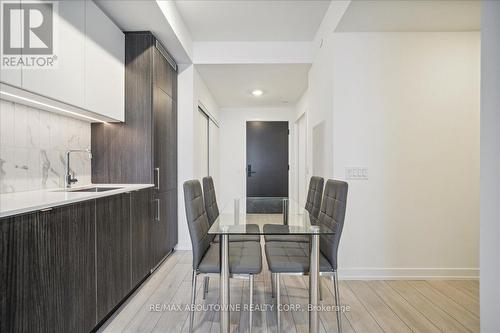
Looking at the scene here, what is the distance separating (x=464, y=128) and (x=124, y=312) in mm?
3482

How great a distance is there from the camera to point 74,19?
197 cm

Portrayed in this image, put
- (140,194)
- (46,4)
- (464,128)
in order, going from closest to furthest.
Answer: (46,4) → (140,194) → (464,128)

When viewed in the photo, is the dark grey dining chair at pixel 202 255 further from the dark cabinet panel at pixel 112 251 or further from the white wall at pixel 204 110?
the white wall at pixel 204 110

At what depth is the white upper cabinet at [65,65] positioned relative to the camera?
5.45 feet

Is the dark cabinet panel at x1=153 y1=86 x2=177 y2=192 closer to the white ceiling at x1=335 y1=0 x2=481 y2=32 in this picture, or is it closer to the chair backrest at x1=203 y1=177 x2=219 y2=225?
the chair backrest at x1=203 y1=177 x2=219 y2=225

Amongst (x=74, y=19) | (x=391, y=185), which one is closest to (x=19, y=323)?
(x=74, y=19)

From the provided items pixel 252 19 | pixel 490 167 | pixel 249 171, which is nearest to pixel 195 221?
pixel 490 167

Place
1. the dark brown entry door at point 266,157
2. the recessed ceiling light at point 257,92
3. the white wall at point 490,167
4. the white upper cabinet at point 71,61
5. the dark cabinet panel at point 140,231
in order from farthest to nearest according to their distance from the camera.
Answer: the dark brown entry door at point 266,157, the recessed ceiling light at point 257,92, the dark cabinet panel at point 140,231, the white upper cabinet at point 71,61, the white wall at point 490,167

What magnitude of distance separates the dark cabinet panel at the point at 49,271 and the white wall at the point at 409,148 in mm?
2201

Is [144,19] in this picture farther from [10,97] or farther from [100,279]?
[100,279]

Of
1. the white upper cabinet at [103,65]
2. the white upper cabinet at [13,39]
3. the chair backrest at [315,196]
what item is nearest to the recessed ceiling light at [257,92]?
the white upper cabinet at [103,65]

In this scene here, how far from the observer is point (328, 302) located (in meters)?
2.24

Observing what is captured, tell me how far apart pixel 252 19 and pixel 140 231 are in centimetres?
253

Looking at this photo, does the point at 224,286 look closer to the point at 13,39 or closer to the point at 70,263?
the point at 70,263
